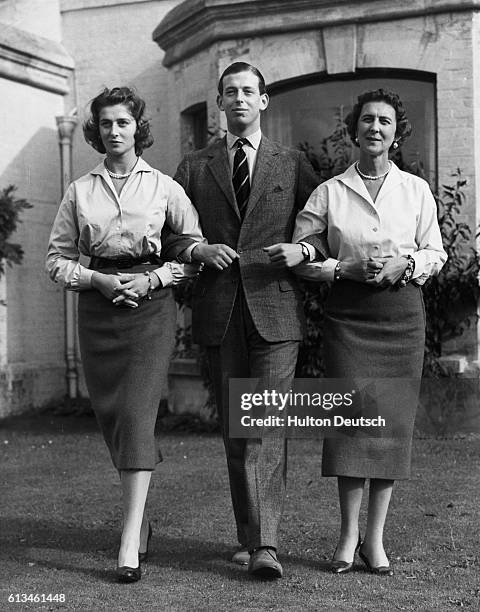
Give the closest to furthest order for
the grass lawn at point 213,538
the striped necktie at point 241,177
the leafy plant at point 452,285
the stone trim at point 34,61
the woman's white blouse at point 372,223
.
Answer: the grass lawn at point 213,538 → the woman's white blouse at point 372,223 → the striped necktie at point 241,177 → the leafy plant at point 452,285 → the stone trim at point 34,61

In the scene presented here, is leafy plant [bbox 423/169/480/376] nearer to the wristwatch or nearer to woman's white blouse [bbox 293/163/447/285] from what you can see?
woman's white blouse [bbox 293/163/447/285]

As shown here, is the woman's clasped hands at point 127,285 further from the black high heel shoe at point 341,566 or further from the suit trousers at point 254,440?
the black high heel shoe at point 341,566

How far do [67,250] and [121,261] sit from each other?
11.5 inches

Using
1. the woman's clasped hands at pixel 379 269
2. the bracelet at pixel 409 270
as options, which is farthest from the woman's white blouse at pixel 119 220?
the bracelet at pixel 409 270

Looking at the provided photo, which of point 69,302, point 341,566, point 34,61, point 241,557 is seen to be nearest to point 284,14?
point 34,61

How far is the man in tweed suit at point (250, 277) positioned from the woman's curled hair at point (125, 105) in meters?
0.29

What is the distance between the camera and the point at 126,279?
4504 mm

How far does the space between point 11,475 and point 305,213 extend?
4.10 meters

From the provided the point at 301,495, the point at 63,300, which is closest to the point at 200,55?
the point at 63,300

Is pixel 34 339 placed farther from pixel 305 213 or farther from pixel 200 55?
pixel 305 213

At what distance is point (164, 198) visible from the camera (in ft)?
15.2

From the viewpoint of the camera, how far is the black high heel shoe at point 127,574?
14.2 feet

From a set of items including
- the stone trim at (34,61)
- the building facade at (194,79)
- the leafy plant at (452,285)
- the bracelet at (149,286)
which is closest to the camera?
the bracelet at (149,286)

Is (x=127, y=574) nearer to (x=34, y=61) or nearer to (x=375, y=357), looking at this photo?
(x=375, y=357)
